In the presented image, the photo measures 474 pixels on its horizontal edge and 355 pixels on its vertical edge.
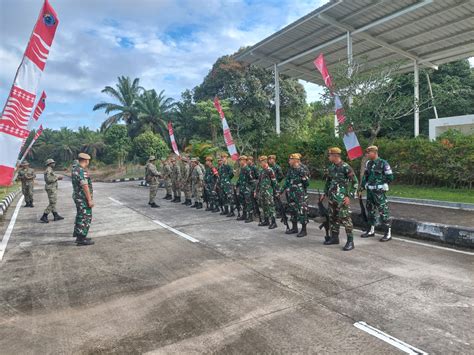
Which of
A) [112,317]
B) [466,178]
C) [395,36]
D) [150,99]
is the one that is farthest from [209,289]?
[150,99]

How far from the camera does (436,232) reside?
261 inches

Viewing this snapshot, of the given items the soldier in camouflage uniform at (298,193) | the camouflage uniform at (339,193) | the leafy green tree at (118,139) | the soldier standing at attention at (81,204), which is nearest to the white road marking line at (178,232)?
the soldier standing at attention at (81,204)

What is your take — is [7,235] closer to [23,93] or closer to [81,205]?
[81,205]

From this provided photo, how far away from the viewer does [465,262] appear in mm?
5156

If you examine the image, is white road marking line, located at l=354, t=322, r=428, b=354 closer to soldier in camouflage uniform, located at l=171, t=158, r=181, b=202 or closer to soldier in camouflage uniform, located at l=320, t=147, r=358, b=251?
soldier in camouflage uniform, located at l=320, t=147, r=358, b=251

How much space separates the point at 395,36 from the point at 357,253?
14.8 m

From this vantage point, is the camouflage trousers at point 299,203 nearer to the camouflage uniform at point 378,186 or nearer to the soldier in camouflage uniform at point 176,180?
the camouflage uniform at point 378,186

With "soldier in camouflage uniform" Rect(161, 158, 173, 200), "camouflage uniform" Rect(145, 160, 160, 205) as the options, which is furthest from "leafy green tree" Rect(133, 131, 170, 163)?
"camouflage uniform" Rect(145, 160, 160, 205)

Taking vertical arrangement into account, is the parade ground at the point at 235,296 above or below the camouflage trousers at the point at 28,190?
below

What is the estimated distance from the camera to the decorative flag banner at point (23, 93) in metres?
4.82

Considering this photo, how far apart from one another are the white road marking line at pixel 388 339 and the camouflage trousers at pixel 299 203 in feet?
12.6

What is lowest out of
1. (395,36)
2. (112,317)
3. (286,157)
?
(112,317)

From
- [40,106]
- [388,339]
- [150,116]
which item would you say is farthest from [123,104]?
[388,339]

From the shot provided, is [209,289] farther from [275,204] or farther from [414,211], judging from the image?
[414,211]
